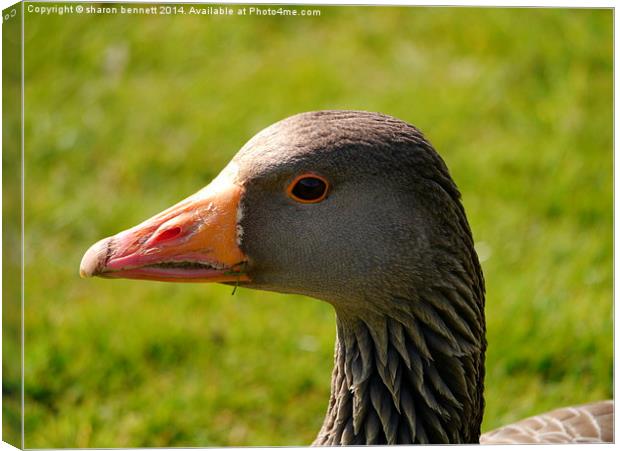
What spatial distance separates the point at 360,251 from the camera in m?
3.19

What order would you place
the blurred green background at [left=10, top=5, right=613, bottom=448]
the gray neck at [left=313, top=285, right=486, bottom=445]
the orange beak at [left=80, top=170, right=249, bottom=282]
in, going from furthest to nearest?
the blurred green background at [left=10, top=5, right=613, bottom=448]
the gray neck at [left=313, top=285, right=486, bottom=445]
the orange beak at [left=80, top=170, right=249, bottom=282]

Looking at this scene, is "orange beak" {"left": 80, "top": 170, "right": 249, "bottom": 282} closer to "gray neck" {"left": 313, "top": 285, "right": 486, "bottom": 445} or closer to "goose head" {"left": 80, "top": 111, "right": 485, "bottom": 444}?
"goose head" {"left": 80, "top": 111, "right": 485, "bottom": 444}

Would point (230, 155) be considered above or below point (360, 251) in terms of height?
above

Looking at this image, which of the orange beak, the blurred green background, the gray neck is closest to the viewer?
the orange beak

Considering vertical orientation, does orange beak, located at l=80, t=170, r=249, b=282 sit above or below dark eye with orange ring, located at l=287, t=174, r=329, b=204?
below

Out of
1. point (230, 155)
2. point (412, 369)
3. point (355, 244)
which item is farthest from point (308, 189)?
point (230, 155)

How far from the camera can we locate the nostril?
10.1ft

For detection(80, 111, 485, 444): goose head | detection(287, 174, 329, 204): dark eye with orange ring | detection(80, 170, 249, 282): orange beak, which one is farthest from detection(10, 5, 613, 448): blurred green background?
detection(287, 174, 329, 204): dark eye with orange ring

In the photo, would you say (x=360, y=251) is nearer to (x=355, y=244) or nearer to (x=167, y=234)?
(x=355, y=244)

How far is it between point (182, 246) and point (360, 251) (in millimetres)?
571

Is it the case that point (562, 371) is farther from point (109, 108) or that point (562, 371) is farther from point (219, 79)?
point (109, 108)

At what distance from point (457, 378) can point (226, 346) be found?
84.5 inches

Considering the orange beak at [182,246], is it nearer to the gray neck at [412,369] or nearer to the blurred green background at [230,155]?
the gray neck at [412,369]

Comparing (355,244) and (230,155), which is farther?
(230,155)
